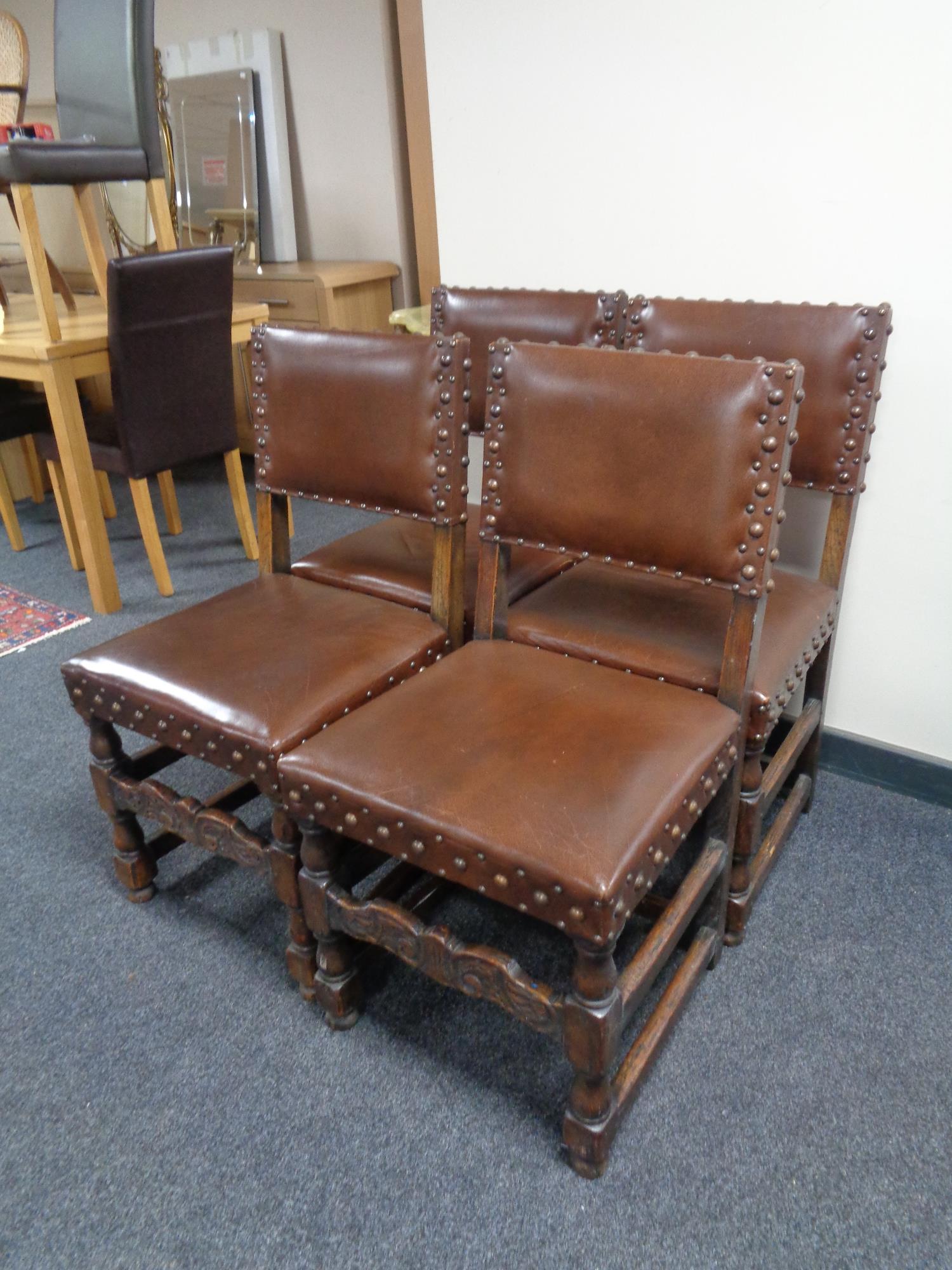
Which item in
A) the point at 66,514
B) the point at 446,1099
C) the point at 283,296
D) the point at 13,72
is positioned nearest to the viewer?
the point at 446,1099

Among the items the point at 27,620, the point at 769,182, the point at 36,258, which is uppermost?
the point at 769,182

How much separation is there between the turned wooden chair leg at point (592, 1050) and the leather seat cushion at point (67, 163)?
2.35 m

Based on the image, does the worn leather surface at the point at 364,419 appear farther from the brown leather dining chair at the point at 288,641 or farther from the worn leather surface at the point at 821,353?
the worn leather surface at the point at 821,353

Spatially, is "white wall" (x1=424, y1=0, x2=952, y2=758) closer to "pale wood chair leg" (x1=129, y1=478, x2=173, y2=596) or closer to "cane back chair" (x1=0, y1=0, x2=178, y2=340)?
"cane back chair" (x1=0, y1=0, x2=178, y2=340)

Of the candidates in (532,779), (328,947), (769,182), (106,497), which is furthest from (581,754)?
(106,497)

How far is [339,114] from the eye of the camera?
349 cm

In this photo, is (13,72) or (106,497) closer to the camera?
(13,72)

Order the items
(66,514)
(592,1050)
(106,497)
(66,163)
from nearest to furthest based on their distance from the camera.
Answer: (592,1050)
(66,163)
(66,514)
(106,497)

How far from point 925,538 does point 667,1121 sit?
1047mm

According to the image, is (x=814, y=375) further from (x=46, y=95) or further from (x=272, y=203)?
(x=46, y=95)

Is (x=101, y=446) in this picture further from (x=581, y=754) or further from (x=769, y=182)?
(x=581, y=754)

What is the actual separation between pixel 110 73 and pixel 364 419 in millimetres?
1883

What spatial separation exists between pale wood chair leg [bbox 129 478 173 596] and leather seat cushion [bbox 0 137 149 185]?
80cm

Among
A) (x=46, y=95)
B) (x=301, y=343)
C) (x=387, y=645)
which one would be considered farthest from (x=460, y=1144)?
(x=46, y=95)
